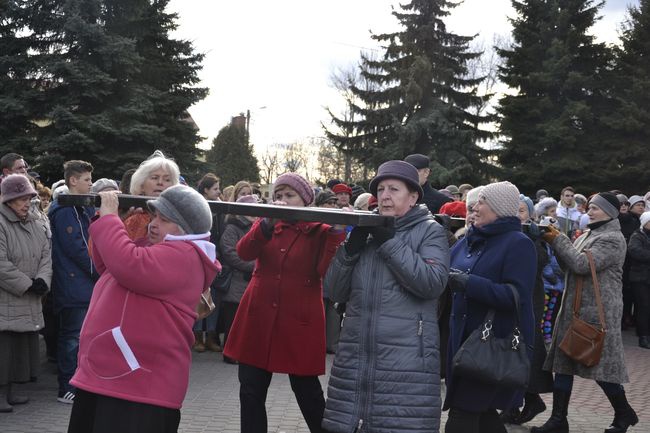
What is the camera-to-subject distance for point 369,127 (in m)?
36.9

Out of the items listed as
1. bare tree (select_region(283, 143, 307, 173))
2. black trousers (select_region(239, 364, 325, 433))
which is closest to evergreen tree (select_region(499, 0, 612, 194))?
black trousers (select_region(239, 364, 325, 433))

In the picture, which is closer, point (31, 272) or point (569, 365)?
point (569, 365)

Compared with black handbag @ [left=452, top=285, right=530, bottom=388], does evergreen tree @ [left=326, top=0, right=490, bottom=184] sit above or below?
above

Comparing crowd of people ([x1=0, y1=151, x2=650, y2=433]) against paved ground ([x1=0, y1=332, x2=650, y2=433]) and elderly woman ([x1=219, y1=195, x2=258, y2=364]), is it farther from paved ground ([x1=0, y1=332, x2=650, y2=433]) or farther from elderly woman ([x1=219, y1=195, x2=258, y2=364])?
elderly woman ([x1=219, y1=195, x2=258, y2=364])

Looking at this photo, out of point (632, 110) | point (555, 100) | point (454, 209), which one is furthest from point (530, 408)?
point (555, 100)

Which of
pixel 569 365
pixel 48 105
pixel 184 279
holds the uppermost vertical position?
pixel 48 105

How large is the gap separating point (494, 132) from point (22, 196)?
31.0m

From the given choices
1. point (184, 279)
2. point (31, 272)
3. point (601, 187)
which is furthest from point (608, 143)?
point (184, 279)

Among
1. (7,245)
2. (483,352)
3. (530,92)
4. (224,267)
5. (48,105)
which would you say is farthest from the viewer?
(530,92)

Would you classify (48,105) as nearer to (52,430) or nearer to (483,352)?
(52,430)

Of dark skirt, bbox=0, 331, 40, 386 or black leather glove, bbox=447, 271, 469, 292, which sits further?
dark skirt, bbox=0, 331, 40, 386

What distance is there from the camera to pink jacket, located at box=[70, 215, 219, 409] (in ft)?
11.6

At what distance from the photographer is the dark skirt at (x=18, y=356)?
700 centimetres

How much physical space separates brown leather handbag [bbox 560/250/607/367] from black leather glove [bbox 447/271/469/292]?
2.47 meters
